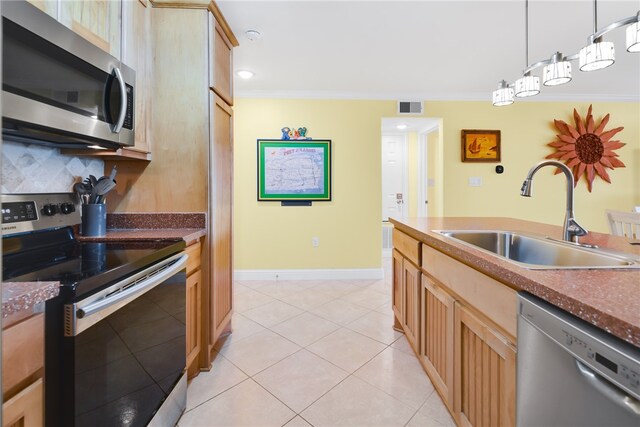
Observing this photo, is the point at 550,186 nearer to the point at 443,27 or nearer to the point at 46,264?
the point at 443,27

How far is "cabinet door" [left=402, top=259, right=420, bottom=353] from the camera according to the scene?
1.80 meters

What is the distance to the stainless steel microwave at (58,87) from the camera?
1.01 metres

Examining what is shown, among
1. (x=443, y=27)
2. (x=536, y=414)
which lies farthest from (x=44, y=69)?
(x=443, y=27)

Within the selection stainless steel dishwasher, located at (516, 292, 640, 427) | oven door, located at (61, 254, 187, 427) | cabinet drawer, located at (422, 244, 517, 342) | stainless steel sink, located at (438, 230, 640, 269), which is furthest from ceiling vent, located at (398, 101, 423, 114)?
stainless steel dishwasher, located at (516, 292, 640, 427)

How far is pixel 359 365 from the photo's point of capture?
6.35 ft

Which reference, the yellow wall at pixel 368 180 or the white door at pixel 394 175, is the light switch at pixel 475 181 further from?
the white door at pixel 394 175

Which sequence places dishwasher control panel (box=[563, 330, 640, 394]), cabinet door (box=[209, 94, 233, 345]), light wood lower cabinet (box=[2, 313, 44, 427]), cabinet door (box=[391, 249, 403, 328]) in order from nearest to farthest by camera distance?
dishwasher control panel (box=[563, 330, 640, 394])
light wood lower cabinet (box=[2, 313, 44, 427])
cabinet door (box=[209, 94, 233, 345])
cabinet door (box=[391, 249, 403, 328])

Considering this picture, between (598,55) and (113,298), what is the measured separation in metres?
2.21

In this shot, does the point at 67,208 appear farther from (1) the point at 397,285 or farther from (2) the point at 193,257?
(1) the point at 397,285

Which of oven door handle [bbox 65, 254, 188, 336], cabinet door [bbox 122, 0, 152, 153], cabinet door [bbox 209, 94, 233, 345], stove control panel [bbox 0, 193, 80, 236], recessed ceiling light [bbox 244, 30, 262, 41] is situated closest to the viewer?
oven door handle [bbox 65, 254, 188, 336]

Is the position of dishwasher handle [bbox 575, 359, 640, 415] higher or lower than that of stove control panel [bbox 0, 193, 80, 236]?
lower

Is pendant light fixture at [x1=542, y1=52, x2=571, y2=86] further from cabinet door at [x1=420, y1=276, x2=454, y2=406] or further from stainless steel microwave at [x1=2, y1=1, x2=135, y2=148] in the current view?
stainless steel microwave at [x1=2, y1=1, x2=135, y2=148]

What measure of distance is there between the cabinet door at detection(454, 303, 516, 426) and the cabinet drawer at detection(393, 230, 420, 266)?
50cm

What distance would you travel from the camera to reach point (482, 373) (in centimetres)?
114
